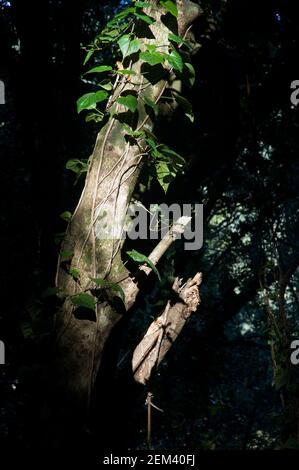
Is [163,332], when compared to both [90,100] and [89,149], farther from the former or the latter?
[89,149]

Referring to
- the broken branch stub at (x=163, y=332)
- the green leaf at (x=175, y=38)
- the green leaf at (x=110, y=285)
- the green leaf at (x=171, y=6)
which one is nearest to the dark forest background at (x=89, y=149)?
the broken branch stub at (x=163, y=332)

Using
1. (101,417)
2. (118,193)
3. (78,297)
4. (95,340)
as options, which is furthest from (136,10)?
(101,417)

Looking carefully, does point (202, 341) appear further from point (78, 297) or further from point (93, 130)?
point (78, 297)

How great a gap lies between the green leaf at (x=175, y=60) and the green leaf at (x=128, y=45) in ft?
0.55

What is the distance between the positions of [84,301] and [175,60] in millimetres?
1244

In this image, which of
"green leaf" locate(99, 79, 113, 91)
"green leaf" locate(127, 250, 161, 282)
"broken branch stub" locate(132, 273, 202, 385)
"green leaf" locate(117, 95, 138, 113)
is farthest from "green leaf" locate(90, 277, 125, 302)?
"green leaf" locate(99, 79, 113, 91)

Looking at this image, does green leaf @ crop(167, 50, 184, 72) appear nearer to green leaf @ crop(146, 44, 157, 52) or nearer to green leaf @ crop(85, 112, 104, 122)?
green leaf @ crop(146, 44, 157, 52)

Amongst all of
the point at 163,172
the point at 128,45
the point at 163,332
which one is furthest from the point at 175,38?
the point at 163,332

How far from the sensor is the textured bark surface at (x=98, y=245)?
6.79 feet

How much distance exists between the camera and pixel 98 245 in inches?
85.7

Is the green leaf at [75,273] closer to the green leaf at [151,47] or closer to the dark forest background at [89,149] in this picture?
the dark forest background at [89,149]

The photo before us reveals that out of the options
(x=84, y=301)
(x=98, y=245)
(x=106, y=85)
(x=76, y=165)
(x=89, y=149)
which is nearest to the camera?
(x=84, y=301)

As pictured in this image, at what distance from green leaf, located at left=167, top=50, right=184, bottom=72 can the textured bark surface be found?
8 cm

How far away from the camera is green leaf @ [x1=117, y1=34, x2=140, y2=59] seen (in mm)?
2217
